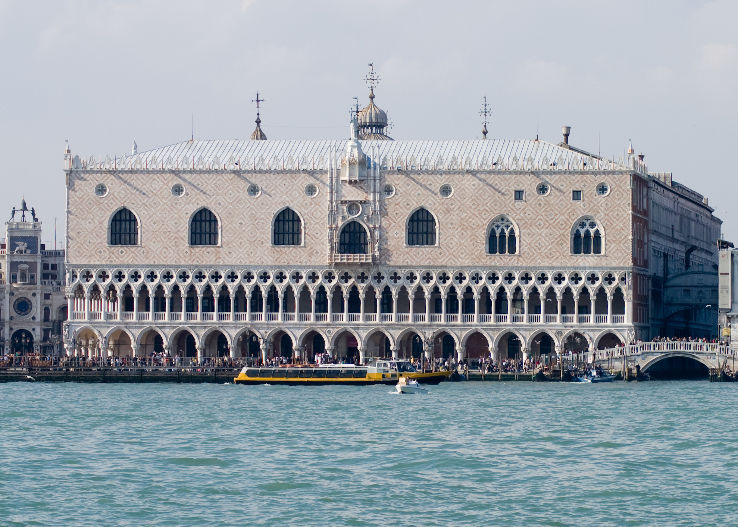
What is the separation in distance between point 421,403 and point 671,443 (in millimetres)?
18343

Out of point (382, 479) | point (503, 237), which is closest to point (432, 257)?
point (503, 237)

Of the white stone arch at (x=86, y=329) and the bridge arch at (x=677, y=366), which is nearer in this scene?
the bridge arch at (x=677, y=366)

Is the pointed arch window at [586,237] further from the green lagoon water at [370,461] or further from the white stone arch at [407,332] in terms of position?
the green lagoon water at [370,461]

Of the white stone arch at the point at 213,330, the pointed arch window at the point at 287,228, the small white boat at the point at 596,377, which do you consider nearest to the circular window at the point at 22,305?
the white stone arch at the point at 213,330

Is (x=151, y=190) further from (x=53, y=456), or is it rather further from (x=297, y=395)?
(x=53, y=456)

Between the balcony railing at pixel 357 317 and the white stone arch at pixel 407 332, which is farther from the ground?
the balcony railing at pixel 357 317

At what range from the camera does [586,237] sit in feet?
319

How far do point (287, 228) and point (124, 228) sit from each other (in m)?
8.19

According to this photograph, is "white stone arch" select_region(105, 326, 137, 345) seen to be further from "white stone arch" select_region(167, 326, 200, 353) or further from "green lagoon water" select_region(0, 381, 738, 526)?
"green lagoon water" select_region(0, 381, 738, 526)

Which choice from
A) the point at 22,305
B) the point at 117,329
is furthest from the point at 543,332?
the point at 22,305

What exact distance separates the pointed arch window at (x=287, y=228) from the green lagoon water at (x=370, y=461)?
828 inches

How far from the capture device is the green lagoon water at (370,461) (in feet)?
149

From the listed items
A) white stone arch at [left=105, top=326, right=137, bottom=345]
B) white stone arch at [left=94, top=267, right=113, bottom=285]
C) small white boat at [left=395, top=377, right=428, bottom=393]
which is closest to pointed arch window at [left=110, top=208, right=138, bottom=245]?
white stone arch at [left=94, top=267, right=113, bottom=285]

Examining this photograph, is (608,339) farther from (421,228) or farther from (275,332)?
(275,332)
